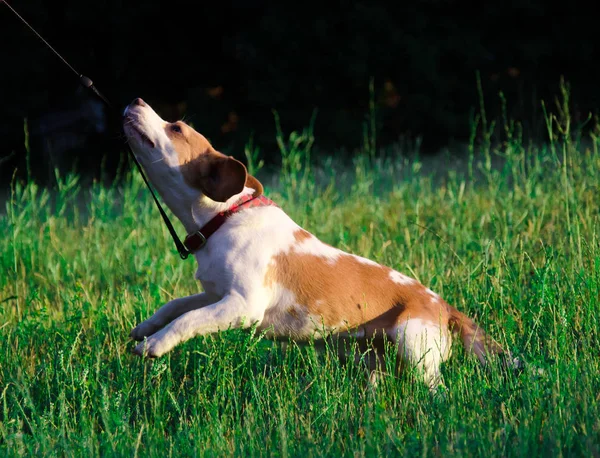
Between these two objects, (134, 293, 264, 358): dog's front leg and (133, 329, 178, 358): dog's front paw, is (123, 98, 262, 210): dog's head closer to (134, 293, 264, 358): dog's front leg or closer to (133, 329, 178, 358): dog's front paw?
(134, 293, 264, 358): dog's front leg

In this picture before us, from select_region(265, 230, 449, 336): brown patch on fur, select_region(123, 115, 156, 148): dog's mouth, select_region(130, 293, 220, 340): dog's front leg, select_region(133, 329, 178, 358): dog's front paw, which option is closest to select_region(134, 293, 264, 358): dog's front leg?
select_region(133, 329, 178, 358): dog's front paw

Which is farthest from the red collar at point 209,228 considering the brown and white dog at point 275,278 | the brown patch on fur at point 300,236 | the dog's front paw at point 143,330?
the dog's front paw at point 143,330

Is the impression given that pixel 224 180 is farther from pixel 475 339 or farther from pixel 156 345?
pixel 475 339

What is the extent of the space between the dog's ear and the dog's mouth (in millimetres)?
326

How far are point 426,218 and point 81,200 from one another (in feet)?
20.9

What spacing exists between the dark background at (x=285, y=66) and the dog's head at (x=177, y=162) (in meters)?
7.50

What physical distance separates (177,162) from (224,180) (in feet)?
0.95

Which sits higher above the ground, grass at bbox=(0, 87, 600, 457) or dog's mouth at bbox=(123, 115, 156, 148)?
dog's mouth at bbox=(123, 115, 156, 148)

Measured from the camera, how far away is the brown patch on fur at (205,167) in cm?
415

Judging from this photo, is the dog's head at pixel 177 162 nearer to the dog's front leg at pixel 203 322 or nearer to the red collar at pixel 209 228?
the red collar at pixel 209 228

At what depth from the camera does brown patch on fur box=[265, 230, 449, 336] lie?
420 cm

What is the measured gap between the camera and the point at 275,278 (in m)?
4.17

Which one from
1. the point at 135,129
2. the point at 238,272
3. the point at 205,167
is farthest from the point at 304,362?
the point at 135,129

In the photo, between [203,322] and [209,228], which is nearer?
[203,322]
